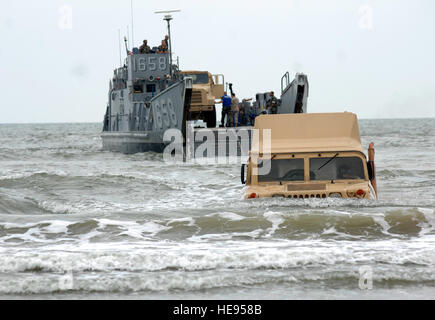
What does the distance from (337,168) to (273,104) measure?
15750 millimetres

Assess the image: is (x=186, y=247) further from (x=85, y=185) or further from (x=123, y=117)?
(x=123, y=117)

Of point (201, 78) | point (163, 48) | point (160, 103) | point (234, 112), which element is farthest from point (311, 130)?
point (163, 48)

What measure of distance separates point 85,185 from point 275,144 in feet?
27.2

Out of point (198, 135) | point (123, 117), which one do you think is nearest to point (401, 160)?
point (198, 135)

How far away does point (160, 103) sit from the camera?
2742cm

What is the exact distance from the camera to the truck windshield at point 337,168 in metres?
10.8

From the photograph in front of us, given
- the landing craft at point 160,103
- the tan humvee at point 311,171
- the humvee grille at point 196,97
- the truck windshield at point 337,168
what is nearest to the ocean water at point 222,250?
the tan humvee at point 311,171

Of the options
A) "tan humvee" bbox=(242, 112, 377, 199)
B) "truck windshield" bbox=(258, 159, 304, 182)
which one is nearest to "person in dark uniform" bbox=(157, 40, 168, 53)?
"tan humvee" bbox=(242, 112, 377, 199)

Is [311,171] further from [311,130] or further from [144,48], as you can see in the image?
[144,48]

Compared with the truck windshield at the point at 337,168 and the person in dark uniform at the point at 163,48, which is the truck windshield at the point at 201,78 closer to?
the person in dark uniform at the point at 163,48

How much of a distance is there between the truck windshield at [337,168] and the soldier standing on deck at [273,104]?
15.4 m

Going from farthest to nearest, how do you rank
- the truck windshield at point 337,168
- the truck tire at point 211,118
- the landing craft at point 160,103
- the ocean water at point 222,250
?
the truck tire at point 211,118
the landing craft at point 160,103
the truck windshield at point 337,168
the ocean water at point 222,250
